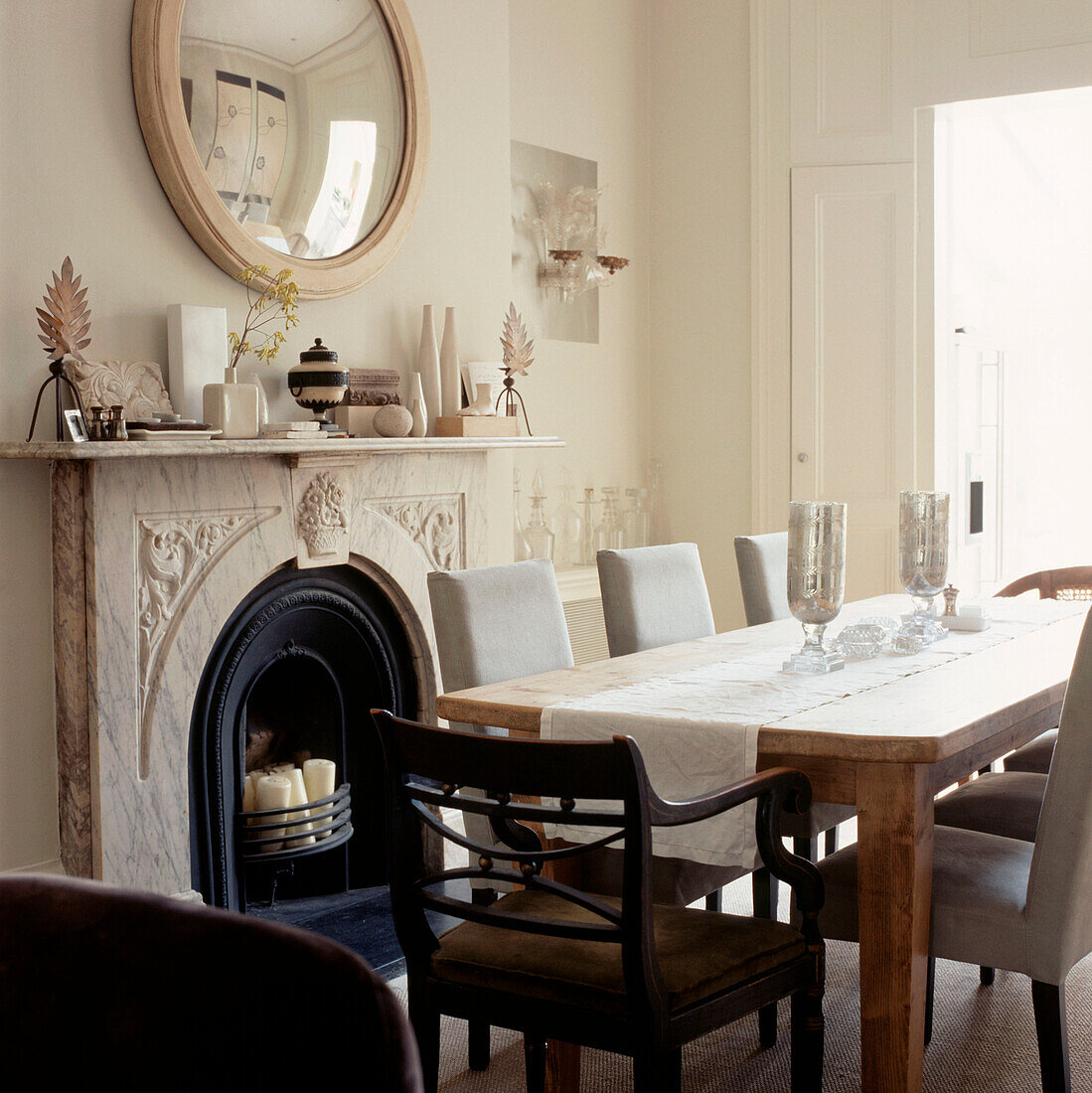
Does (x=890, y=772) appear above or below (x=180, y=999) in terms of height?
below

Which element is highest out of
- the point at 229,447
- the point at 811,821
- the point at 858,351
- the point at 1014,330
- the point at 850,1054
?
the point at 1014,330

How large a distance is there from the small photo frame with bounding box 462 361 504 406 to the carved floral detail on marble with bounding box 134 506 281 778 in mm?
1084

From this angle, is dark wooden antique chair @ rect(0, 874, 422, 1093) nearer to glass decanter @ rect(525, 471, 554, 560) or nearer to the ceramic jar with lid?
the ceramic jar with lid

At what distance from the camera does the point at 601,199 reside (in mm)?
5496

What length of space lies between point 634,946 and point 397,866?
401 mm

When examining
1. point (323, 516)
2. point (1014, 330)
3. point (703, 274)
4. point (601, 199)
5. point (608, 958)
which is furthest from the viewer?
point (1014, 330)

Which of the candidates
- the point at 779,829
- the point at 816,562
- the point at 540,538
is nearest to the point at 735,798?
the point at 779,829

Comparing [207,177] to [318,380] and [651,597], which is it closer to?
[318,380]

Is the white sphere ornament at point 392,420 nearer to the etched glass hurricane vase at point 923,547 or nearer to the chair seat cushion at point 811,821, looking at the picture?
the etched glass hurricane vase at point 923,547

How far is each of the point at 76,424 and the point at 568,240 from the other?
285cm

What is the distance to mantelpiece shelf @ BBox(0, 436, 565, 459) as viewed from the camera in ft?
8.39

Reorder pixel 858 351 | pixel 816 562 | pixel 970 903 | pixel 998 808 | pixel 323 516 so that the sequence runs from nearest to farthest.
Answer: pixel 970 903, pixel 816 562, pixel 998 808, pixel 323 516, pixel 858 351

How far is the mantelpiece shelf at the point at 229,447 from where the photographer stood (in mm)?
2557

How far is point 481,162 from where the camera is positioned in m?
4.02
